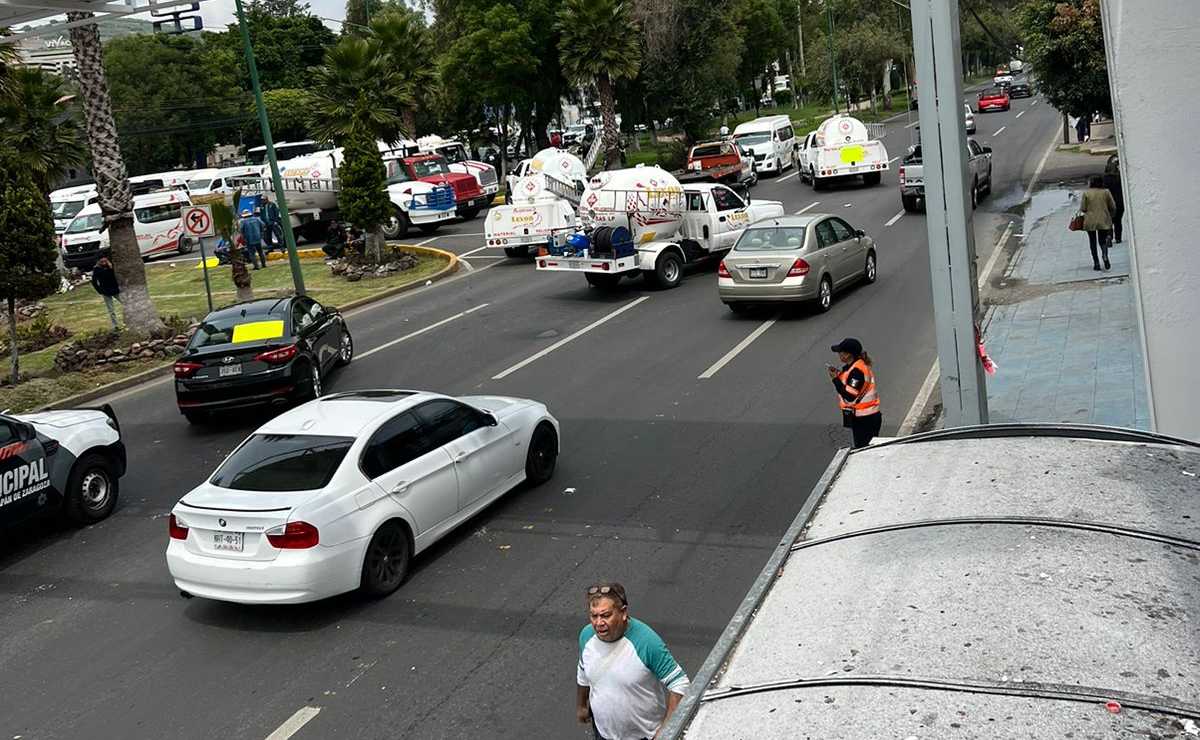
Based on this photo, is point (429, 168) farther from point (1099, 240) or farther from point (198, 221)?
point (1099, 240)

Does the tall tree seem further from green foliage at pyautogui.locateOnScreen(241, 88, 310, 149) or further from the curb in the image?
green foliage at pyautogui.locateOnScreen(241, 88, 310, 149)

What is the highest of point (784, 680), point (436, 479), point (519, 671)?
point (784, 680)

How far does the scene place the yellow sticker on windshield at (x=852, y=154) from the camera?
3647 cm

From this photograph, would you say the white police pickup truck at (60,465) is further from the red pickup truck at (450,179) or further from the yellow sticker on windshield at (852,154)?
the yellow sticker on windshield at (852,154)

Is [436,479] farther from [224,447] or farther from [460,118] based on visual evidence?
[460,118]

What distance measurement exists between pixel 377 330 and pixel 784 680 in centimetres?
1885

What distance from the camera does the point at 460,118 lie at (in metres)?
59.1

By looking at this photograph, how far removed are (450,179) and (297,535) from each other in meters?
30.6

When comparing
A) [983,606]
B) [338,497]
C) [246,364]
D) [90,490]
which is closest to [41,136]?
[246,364]

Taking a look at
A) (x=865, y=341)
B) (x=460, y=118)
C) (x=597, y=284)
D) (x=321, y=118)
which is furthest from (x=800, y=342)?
(x=460, y=118)

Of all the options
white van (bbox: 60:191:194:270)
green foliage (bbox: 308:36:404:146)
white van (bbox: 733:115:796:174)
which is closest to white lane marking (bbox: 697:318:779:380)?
green foliage (bbox: 308:36:404:146)

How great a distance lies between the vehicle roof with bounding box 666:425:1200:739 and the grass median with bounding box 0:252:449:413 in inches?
643

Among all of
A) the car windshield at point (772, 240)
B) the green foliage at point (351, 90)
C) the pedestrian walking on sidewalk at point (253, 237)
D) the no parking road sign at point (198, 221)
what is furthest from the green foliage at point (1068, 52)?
the pedestrian walking on sidewalk at point (253, 237)

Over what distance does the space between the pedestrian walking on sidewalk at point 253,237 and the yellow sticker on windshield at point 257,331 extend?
15981 millimetres
